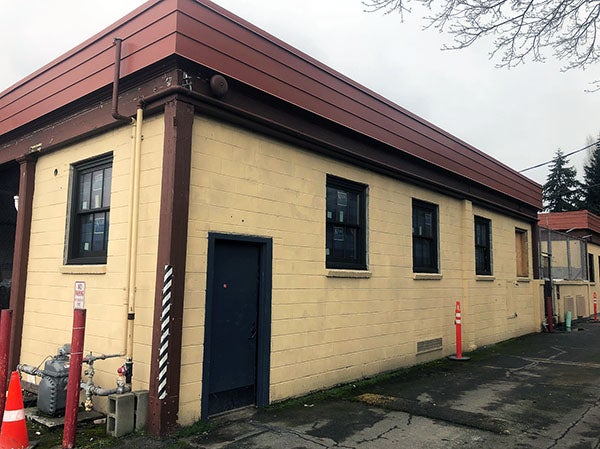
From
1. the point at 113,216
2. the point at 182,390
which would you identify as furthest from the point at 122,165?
the point at 182,390

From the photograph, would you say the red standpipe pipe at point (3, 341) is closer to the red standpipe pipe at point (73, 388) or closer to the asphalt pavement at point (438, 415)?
the red standpipe pipe at point (73, 388)

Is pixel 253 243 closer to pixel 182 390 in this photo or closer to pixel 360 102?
pixel 182 390

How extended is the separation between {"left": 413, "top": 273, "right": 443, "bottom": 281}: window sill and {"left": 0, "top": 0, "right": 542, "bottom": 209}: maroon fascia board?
254 cm

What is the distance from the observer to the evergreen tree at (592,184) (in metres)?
47.7

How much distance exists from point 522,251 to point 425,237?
7134mm

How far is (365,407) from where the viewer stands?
6715 millimetres

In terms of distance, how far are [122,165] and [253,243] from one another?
82.3 inches

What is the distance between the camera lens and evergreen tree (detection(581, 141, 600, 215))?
47719 mm

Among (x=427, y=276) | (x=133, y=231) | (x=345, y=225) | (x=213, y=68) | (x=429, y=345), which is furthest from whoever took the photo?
(x=427, y=276)

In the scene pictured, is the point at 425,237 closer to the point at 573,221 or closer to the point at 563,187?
the point at 573,221

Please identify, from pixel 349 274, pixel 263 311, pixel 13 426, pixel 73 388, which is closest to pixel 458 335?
pixel 349 274

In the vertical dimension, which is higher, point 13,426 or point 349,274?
point 349,274

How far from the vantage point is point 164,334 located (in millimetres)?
5477

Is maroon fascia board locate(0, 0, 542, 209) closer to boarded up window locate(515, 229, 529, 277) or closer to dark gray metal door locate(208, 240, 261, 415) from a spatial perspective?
dark gray metal door locate(208, 240, 261, 415)
